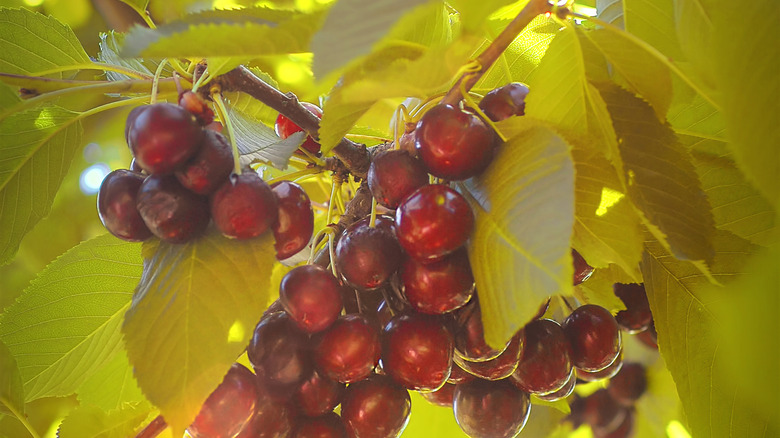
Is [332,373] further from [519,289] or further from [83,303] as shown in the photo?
[83,303]

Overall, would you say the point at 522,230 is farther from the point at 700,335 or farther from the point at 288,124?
the point at 288,124

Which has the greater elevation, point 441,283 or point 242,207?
point 242,207

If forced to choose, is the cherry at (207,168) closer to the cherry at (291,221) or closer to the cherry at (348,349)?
the cherry at (291,221)

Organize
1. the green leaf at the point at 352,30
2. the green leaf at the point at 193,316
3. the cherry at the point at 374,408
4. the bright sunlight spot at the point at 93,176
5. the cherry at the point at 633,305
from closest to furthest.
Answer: the green leaf at the point at 352,30
the green leaf at the point at 193,316
the cherry at the point at 374,408
the cherry at the point at 633,305
the bright sunlight spot at the point at 93,176

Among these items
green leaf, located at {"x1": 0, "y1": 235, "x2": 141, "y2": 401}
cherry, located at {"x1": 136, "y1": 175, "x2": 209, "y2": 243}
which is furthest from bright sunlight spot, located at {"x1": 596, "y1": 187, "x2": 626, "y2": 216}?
green leaf, located at {"x1": 0, "y1": 235, "x2": 141, "y2": 401}

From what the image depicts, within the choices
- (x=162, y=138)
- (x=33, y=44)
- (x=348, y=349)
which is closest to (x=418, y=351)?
(x=348, y=349)

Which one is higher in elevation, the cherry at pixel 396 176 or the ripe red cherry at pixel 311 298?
the cherry at pixel 396 176

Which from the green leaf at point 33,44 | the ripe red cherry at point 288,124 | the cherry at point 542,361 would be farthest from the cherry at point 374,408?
the green leaf at point 33,44
